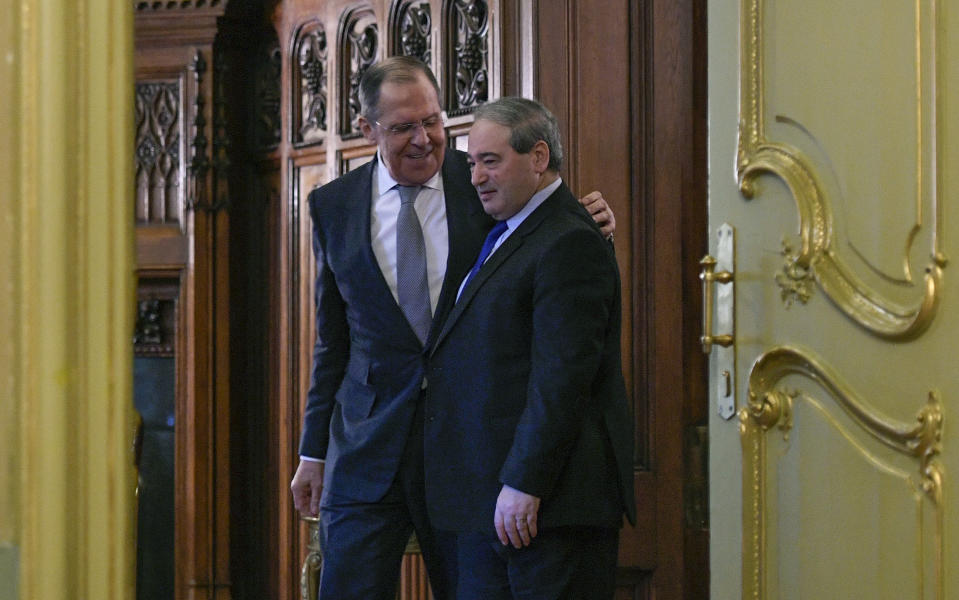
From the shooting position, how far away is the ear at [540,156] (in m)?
2.02

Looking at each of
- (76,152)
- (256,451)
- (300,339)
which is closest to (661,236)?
(300,339)

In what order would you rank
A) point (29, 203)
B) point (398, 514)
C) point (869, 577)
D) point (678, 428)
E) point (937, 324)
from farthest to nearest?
1. point (678, 428)
2. point (398, 514)
3. point (869, 577)
4. point (937, 324)
5. point (29, 203)

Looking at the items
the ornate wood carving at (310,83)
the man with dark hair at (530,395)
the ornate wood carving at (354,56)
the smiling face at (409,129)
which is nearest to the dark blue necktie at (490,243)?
the man with dark hair at (530,395)

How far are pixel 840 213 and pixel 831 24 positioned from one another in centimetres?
30

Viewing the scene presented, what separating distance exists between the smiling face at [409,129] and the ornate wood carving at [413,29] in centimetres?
92

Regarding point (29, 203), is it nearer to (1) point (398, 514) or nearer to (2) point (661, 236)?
(1) point (398, 514)

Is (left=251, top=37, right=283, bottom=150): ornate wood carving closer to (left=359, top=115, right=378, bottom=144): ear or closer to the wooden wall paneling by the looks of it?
the wooden wall paneling

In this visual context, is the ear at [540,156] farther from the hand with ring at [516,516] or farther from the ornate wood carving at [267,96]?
the ornate wood carving at [267,96]

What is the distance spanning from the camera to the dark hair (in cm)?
219

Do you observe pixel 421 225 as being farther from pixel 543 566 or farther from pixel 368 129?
pixel 543 566

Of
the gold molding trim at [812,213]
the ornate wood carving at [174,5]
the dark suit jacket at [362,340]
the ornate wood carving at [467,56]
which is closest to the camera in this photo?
the gold molding trim at [812,213]

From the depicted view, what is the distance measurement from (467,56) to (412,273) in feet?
3.22

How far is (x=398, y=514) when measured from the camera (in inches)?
83.7

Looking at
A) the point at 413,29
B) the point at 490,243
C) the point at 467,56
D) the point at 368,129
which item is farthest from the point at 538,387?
the point at 413,29
